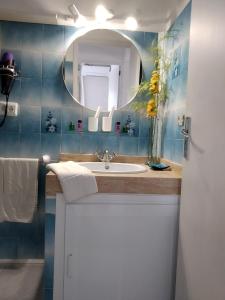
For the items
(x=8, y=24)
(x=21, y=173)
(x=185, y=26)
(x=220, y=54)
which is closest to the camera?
(x=220, y=54)

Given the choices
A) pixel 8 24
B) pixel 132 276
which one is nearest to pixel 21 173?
pixel 132 276

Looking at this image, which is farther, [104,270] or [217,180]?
[104,270]

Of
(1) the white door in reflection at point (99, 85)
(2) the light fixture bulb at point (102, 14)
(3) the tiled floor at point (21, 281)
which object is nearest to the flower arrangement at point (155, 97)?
(1) the white door in reflection at point (99, 85)

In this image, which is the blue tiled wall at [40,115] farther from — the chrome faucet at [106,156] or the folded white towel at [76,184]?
the folded white towel at [76,184]

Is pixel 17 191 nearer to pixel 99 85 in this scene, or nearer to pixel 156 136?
pixel 99 85

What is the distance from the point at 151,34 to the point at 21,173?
134 centimetres

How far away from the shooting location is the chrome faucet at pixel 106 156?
1.66 meters

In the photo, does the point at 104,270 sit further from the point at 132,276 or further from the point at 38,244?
the point at 38,244

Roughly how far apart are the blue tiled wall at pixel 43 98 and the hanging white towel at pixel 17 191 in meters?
0.21

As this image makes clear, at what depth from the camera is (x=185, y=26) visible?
55.5 inches

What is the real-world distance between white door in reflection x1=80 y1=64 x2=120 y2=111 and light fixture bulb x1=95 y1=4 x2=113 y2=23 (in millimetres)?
305

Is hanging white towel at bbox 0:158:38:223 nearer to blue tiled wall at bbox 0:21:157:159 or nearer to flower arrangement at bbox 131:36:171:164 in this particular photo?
blue tiled wall at bbox 0:21:157:159

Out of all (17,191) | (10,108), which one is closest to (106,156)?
(17,191)

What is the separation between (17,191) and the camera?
5.14 feet
